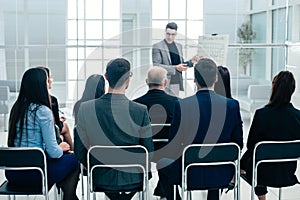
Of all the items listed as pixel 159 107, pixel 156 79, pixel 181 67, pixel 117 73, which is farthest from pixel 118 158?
pixel 181 67

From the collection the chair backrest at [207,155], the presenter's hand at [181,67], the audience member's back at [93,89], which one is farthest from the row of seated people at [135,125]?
the presenter's hand at [181,67]

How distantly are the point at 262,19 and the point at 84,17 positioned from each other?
11.0 feet

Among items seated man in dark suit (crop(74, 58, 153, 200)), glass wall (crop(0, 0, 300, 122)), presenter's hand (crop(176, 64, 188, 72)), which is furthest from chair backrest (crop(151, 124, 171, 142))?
glass wall (crop(0, 0, 300, 122))

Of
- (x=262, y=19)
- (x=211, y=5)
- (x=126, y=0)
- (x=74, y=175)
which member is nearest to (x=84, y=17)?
(x=126, y=0)

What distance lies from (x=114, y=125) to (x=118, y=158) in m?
0.20

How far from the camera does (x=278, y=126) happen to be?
293 cm

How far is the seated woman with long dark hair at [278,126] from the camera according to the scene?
9.60 ft

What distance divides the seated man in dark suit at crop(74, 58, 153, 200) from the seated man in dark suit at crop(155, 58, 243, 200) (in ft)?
0.69

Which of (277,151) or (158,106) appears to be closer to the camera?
(277,151)

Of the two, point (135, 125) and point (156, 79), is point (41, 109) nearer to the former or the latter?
point (135, 125)

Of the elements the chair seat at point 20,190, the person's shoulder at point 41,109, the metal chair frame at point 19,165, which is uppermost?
the person's shoulder at point 41,109

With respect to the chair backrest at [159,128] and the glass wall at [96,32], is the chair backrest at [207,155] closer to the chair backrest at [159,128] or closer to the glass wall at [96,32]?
the chair backrest at [159,128]

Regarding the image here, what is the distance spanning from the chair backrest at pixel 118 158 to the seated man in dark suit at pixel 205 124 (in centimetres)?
27

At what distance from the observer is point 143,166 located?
265cm
